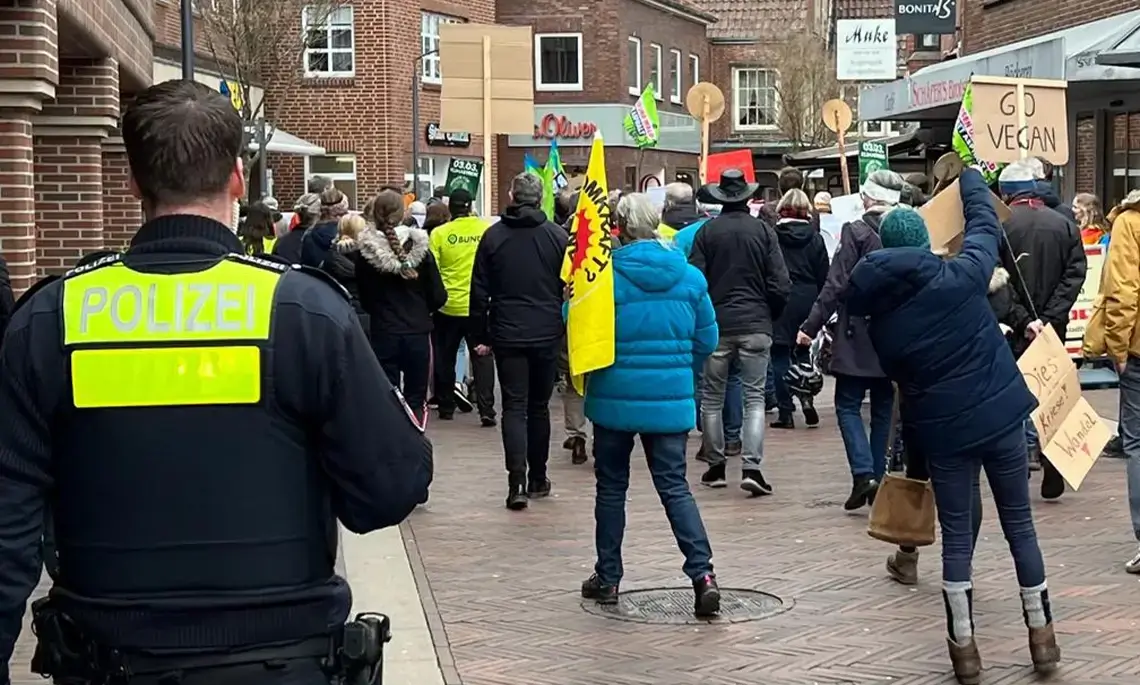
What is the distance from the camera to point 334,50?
3575cm

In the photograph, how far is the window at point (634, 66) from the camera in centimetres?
4250

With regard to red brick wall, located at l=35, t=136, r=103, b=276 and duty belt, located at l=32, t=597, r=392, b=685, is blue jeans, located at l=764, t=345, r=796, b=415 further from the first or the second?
duty belt, located at l=32, t=597, r=392, b=685

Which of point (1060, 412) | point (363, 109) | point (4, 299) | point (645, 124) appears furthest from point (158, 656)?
point (363, 109)

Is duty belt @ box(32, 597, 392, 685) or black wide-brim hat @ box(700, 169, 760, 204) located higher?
black wide-brim hat @ box(700, 169, 760, 204)

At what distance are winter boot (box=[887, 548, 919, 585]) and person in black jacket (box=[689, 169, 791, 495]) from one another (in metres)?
2.66

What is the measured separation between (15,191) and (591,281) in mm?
3323

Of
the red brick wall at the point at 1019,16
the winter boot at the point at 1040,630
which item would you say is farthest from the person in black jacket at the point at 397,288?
the red brick wall at the point at 1019,16

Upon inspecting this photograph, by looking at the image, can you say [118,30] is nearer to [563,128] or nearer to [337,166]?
[337,166]

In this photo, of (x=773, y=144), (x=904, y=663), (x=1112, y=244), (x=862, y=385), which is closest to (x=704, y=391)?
(x=862, y=385)

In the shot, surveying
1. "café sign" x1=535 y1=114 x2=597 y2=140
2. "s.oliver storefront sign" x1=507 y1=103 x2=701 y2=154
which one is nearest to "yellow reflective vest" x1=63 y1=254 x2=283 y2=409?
"café sign" x1=535 y1=114 x2=597 y2=140

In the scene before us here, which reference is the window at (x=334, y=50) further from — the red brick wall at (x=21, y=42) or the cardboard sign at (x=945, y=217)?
the cardboard sign at (x=945, y=217)

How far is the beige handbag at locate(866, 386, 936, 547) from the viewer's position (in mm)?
6664

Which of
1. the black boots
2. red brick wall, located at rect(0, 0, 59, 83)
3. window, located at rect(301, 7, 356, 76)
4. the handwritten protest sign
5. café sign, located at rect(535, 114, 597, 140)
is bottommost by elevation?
the black boots

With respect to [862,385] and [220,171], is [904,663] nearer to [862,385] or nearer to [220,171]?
[862,385]
